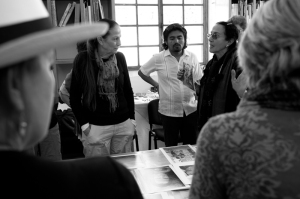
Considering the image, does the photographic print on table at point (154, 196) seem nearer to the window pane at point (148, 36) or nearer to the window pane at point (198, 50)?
the window pane at point (148, 36)

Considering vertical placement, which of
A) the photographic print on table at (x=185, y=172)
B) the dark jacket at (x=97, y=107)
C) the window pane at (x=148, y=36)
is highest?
the window pane at (x=148, y=36)

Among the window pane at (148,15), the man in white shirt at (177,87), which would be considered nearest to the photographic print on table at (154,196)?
the man in white shirt at (177,87)

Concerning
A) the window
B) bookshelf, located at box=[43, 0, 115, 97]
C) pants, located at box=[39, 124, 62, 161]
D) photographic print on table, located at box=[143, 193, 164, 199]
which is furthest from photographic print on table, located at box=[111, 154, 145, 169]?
the window

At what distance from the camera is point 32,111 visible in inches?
18.9

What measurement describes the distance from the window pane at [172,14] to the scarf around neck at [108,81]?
2827 millimetres

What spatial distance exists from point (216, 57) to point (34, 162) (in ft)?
7.24

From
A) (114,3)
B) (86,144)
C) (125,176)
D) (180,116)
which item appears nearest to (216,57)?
(180,116)

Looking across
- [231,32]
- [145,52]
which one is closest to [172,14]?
[145,52]

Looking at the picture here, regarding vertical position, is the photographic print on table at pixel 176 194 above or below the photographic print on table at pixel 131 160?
above

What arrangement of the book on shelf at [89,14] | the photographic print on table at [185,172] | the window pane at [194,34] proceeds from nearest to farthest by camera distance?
the photographic print on table at [185,172], the book on shelf at [89,14], the window pane at [194,34]

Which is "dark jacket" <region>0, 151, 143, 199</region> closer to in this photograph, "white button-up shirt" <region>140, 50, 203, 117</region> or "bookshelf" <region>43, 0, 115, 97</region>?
"white button-up shirt" <region>140, 50, 203, 117</region>

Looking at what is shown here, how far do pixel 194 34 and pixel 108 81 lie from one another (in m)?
3.17

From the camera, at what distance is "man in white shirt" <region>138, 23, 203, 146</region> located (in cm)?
306

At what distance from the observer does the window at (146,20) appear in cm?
483
